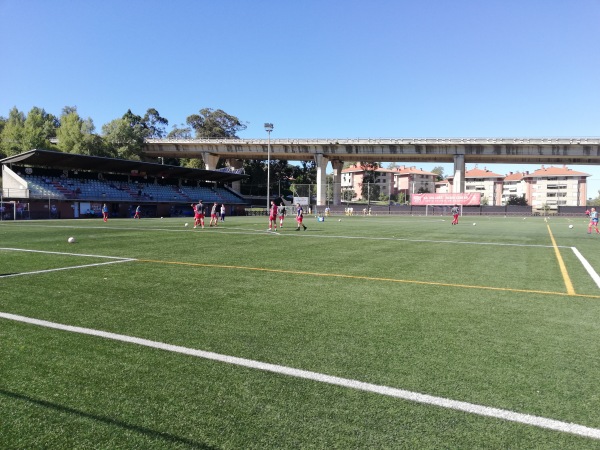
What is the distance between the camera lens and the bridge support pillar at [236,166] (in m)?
82.4

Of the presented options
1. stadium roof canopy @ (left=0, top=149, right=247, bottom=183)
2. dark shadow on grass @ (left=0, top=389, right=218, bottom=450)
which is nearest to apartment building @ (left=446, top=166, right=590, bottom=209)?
stadium roof canopy @ (left=0, top=149, right=247, bottom=183)

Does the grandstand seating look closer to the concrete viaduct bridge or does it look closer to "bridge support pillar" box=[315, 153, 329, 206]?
the concrete viaduct bridge

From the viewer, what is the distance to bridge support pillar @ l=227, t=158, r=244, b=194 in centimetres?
8238

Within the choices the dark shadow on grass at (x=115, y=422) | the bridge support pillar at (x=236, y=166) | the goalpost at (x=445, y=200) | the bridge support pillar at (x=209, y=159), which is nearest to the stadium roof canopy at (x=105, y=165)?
the bridge support pillar at (x=209, y=159)

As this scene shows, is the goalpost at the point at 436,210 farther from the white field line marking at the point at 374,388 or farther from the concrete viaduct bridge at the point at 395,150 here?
the white field line marking at the point at 374,388

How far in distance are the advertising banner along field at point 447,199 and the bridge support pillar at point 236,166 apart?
34867 millimetres

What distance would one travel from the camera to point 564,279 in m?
9.05

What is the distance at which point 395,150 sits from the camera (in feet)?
229

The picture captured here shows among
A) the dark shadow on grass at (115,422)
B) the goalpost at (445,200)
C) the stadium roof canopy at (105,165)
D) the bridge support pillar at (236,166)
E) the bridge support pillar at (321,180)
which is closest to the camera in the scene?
the dark shadow on grass at (115,422)

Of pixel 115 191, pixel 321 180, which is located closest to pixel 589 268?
pixel 115 191

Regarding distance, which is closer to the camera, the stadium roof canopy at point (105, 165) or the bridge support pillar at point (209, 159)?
the stadium roof canopy at point (105, 165)

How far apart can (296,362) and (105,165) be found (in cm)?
5717

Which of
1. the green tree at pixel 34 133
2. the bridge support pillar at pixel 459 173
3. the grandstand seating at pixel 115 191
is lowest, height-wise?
the grandstand seating at pixel 115 191

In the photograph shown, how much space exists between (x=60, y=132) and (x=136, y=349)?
248 feet
